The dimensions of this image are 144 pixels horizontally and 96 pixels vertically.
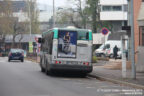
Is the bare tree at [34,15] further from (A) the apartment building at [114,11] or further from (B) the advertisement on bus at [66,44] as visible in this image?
(B) the advertisement on bus at [66,44]

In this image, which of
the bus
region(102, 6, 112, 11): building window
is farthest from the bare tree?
the bus

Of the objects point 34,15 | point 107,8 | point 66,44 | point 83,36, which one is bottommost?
point 66,44

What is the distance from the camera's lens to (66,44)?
21.8m

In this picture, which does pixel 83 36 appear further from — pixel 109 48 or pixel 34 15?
pixel 34 15

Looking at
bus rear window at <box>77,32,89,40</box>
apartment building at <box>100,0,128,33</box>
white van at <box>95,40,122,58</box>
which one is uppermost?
apartment building at <box>100,0,128,33</box>

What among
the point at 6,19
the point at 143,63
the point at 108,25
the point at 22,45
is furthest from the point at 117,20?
the point at 143,63

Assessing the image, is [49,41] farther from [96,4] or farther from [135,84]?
[96,4]

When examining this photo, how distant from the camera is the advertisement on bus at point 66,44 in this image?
21766 millimetres

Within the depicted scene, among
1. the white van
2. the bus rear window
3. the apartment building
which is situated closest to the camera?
the bus rear window

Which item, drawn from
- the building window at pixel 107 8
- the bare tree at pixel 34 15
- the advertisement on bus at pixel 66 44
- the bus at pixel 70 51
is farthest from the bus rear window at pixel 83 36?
the bare tree at pixel 34 15

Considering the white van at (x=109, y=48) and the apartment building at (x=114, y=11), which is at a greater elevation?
the apartment building at (x=114, y=11)

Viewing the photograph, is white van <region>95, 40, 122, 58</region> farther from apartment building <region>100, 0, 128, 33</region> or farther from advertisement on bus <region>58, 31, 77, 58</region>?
advertisement on bus <region>58, 31, 77, 58</region>

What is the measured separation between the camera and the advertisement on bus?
2177 centimetres

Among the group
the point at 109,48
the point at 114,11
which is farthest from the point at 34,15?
the point at 109,48
